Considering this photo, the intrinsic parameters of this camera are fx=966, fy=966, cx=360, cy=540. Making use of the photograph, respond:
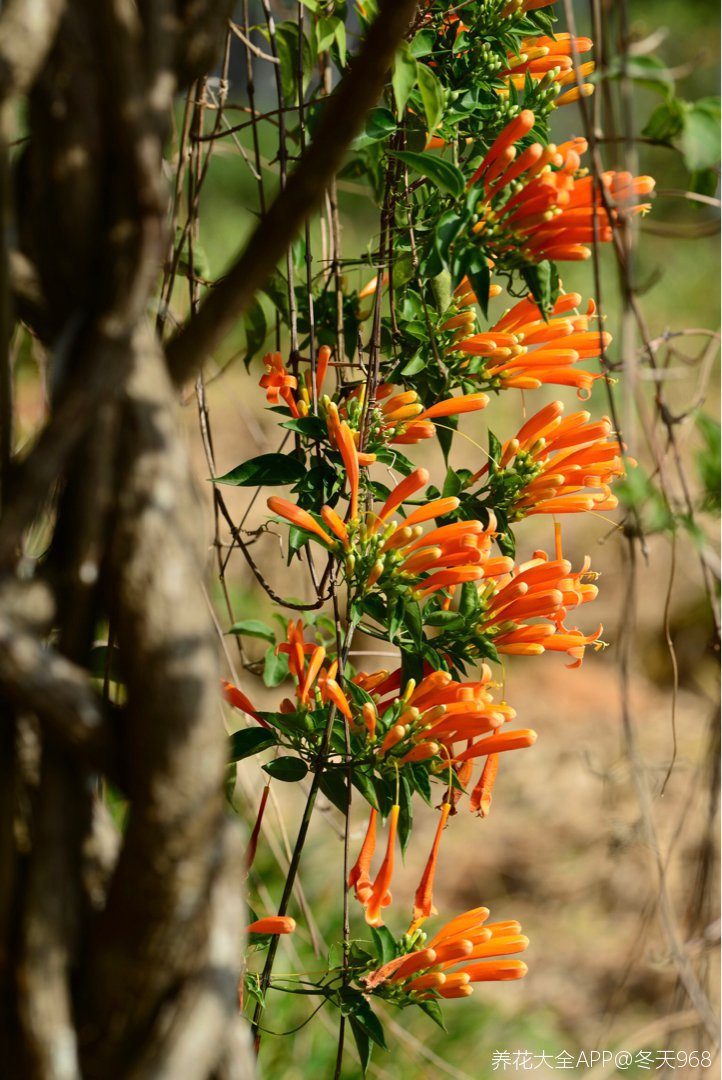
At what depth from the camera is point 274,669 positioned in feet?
3.37

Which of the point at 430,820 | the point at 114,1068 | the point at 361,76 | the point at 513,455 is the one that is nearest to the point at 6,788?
the point at 114,1068

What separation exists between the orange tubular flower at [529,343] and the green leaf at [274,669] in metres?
0.37

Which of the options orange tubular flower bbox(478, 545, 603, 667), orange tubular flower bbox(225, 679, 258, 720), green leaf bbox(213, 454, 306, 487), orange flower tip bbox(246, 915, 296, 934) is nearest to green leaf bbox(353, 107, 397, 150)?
green leaf bbox(213, 454, 306, 487)

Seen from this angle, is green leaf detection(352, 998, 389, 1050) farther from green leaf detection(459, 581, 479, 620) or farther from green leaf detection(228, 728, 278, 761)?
green leaf detection(459, 581, 479, 620)

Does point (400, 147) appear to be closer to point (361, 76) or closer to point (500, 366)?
point (500, 366)

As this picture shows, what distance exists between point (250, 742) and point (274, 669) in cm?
17

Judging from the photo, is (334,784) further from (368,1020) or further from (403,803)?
(368,1020)

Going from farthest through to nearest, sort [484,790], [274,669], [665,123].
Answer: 1. [274,669]
2. [484,790]
3. [665,123]

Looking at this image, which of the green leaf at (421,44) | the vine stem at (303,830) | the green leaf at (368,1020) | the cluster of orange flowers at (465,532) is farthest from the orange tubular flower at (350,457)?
the green leaf at (368,1020)

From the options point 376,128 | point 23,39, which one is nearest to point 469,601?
point 376,128

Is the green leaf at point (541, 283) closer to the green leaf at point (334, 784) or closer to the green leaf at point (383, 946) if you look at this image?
the green leaf at point (334, 784)

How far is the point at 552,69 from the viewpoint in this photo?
0.85 m

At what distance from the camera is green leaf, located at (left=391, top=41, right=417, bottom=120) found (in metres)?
0.71

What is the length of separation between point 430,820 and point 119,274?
346 centimetres
